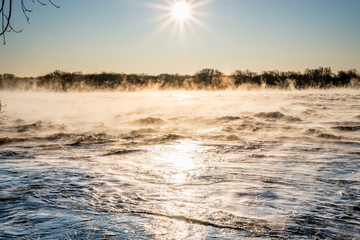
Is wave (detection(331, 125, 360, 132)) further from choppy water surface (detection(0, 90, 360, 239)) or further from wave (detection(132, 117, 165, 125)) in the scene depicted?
wave (detection(132, 117, 165, 125))

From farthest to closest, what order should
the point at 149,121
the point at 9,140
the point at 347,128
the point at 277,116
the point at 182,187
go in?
the point at 277,116
the point at 149,121
the point at 347,128
the point at 9,140
the point at 182,187

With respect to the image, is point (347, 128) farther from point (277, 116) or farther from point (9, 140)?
point (9, 140)

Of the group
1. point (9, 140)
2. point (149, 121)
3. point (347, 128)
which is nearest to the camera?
point (9, 140)

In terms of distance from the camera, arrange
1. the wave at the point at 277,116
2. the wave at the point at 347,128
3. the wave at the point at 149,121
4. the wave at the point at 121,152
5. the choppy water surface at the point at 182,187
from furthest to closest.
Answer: the wave at the point at 149,121 → the wave at the point at 277,116 → the wave at the point at 347,128 → the wave at the point at 121,152 → the choppy water surface at the point at 182,187

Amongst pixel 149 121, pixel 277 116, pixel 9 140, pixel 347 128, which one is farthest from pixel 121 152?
pixel 277 116

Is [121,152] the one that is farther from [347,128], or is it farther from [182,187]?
[347,128]

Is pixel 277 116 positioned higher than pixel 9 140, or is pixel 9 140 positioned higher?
pixel 277 116

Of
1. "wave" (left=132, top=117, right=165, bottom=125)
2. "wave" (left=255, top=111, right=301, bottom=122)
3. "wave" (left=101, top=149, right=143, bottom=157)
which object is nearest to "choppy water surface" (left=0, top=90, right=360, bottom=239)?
"wave" (left=101, top=149, right=143, bottom=157)

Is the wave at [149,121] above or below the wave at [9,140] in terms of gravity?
above

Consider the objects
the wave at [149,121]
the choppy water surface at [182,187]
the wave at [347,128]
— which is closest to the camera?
the choppy water surface at [182,187]

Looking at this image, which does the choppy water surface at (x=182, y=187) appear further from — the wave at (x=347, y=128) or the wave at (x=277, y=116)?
the wave at (x=277, y=116)

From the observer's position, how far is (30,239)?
3.04m

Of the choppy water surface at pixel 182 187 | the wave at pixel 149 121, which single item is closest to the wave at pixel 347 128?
the choppy water surface at pixel 182 187

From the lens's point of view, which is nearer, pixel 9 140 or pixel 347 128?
pixel 9 140
